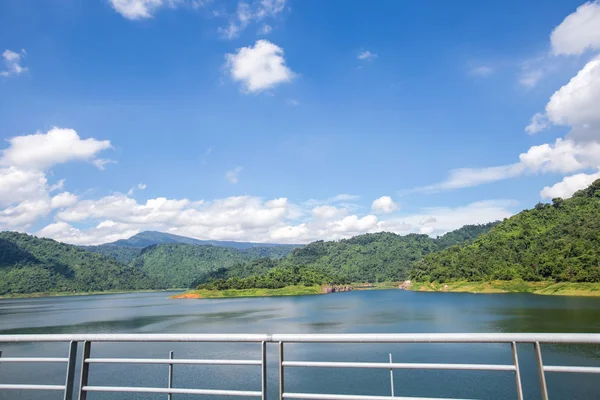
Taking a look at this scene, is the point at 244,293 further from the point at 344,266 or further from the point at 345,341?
the point at 345,341

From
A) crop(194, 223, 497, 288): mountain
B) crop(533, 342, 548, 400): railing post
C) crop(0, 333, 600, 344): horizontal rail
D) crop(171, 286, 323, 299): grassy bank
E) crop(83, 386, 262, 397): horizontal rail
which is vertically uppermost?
crop(194, 223, 497, 288): mountain

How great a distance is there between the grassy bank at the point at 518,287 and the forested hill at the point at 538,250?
1.70 metres

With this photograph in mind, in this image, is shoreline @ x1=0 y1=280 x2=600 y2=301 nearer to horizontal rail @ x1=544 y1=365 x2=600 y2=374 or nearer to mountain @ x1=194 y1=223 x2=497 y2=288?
mountain @ x1=194 y1=223 x2=497 y2=288

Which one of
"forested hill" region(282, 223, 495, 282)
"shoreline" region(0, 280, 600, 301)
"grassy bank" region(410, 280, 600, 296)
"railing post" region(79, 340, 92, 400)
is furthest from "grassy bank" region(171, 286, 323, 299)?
"railing post" region(79, 340, 92, 400)

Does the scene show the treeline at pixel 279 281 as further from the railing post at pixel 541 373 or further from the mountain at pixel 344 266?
the railing post at pixel 541 373

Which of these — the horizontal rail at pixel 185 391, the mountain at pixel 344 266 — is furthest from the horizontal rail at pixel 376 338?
the mountain at pixel 344 266

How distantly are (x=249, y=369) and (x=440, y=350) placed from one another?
36.8 feet

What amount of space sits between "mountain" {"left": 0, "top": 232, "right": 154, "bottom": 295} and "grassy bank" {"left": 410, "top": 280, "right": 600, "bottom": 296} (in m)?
125

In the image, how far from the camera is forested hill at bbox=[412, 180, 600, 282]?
73.6 metres

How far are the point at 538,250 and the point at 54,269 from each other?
16650 centimetres

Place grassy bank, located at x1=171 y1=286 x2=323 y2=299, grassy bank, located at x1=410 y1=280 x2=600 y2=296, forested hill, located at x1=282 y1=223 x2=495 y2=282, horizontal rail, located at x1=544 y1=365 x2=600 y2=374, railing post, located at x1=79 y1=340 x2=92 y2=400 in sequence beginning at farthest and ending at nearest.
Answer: forested hill, located at x1=282 y1=223 x2=495 y2=282, grassy bank, located at x1=171 y1=286 x2=323 y2=299, grassy bank, located at x1=410 y1=280 x2=600 y2=296, railing post, located at x1=79 y1=340 x2=92 y2=400, horizontal rail, located at x1=544 y1=365 x2=600 y2=374

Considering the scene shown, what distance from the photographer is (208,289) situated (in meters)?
112

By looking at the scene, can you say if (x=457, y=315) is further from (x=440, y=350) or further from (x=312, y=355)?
(x=312, y=355)

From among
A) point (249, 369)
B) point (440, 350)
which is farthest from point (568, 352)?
point (249, 369)
